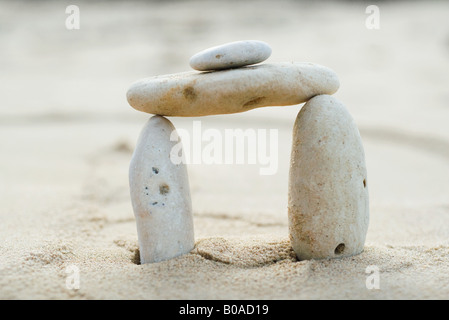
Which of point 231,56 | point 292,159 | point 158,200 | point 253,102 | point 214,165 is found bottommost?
point 214,165

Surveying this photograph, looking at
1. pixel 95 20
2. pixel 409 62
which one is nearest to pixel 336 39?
pixel 409 62

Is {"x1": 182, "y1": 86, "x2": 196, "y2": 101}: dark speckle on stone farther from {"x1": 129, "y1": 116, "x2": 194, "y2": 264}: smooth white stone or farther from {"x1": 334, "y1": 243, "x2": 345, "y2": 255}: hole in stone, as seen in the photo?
{"x1": 334, "y1": 243, "x2": 345, "y2": 255}: hole in stone

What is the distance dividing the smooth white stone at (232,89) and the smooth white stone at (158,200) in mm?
201

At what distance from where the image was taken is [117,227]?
11.4 ft

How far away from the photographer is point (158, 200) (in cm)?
255

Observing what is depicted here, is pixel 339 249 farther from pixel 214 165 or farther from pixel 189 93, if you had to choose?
pixel 214 165

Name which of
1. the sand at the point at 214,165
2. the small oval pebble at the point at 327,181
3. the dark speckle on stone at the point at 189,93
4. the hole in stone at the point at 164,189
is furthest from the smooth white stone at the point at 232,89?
the sand at the point at 214,165

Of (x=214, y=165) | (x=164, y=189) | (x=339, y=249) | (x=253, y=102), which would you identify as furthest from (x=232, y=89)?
(x=214, y=165)

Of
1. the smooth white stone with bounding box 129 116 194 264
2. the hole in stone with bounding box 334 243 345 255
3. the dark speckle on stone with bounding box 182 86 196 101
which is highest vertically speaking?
the dark speckle on stone with bounding box 182 86 196 101

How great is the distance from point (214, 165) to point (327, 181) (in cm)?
262

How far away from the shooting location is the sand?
236cm

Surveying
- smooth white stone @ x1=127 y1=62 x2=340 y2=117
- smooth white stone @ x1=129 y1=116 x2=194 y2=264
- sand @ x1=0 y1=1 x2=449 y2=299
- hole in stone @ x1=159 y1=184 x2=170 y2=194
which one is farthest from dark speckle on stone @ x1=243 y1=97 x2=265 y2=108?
sand @ x1=0 y1=1 x2=449 y2=299

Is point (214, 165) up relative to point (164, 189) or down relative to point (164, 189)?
down
